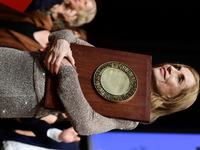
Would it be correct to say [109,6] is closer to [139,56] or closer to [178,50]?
[178,50]

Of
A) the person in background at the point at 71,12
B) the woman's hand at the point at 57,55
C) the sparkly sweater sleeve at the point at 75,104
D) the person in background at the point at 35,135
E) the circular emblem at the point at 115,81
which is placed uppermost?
the person in background at the point at 71,12

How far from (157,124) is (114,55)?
2.32 ft

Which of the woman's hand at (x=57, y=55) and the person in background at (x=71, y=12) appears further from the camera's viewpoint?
the person in background at (x=71, y=12)

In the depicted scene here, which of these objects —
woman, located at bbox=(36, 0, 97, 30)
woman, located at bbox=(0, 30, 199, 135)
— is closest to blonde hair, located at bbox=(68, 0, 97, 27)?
woman, located at bbox=(36, 0, 97, 30)

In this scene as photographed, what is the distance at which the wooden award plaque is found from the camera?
815 mm

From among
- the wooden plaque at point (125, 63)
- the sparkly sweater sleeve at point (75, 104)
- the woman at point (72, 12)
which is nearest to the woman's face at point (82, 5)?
the woman at point (72, 12)

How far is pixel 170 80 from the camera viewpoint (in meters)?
0.92

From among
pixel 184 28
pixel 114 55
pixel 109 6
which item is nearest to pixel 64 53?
pixel 114 55

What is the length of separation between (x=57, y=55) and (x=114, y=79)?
230mm

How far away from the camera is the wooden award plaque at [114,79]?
815mm

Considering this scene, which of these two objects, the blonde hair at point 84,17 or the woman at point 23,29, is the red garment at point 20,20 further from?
the blonde hair at point 84,17

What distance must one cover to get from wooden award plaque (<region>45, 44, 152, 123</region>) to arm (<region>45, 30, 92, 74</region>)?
4 cm

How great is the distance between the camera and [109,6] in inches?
78.8

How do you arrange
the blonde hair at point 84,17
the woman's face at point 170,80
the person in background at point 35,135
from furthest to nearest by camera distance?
the blonde hair at point 84,17, the person in background at point 35,135, the woman's face at point 170,80
